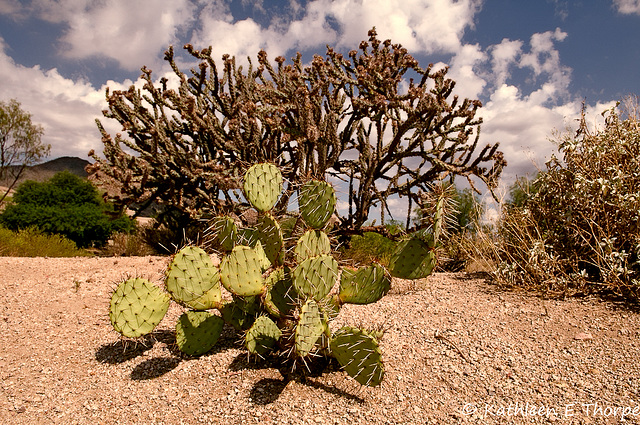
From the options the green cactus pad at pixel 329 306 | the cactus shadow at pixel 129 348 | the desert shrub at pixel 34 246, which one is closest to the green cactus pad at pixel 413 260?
the green cactus pad at pixel 329 306

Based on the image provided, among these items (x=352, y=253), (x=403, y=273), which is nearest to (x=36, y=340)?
(x=403, y=273)

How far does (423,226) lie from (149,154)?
546cm

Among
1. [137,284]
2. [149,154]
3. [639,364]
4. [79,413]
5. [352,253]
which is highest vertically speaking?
[149,154]

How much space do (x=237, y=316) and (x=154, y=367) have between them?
746mm

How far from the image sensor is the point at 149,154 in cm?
741

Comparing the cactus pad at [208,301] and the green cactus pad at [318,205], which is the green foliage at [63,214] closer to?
the cactus pad at [208,301]

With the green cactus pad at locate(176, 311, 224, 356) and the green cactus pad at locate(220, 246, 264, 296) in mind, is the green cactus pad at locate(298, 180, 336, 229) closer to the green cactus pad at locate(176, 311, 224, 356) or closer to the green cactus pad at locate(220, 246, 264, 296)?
the green cactus pad at locate(220, 246, 264, 296)

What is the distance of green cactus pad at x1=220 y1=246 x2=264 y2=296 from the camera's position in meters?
2.96

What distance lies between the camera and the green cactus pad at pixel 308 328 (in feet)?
8.86

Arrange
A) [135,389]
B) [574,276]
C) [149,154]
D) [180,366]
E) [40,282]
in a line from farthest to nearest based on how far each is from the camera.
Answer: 1. [149,154]
2. [40,282]
3. [574,276]
4. [180,366]
5. [135,389]

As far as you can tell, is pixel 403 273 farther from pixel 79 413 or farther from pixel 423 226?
pixel 79 413

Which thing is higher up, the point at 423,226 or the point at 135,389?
the point at 423,226

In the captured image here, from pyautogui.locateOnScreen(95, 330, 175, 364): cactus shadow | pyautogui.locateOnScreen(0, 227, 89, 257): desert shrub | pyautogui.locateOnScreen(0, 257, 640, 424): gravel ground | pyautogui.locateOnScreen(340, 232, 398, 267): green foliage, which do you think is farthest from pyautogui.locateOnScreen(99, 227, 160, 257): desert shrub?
pyautogui.locateOnScreen(95, 330, 175, 364): cactus shadow

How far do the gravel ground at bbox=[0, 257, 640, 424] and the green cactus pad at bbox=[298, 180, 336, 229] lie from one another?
107 cm
